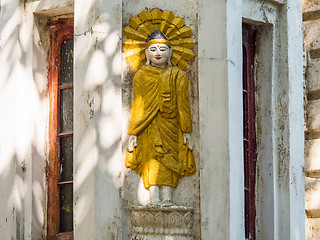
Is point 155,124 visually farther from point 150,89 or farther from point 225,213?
point 225,213

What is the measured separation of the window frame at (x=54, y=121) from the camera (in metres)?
9.67

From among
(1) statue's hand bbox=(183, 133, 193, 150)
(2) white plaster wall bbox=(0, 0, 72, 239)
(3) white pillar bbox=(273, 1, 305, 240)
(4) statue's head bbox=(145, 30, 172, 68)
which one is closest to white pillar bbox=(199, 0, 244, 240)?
(1) statue's hand bbox=(183, 133, 193, 150)

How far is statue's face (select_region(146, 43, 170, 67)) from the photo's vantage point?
931cm

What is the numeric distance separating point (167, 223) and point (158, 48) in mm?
1716

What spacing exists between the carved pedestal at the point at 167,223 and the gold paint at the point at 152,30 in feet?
4.67

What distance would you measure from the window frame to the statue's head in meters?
0.97

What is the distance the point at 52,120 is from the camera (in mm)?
9836

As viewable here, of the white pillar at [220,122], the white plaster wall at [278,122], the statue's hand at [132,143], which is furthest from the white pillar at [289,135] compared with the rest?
the statue's hand at [132,143]

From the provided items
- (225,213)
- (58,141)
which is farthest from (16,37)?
(225,213)

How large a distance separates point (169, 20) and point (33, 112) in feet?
5.62

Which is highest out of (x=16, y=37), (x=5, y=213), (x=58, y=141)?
(x=16, y=37)

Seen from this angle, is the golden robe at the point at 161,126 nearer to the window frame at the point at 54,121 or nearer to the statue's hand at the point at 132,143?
the statue's hand at the point at 132,143

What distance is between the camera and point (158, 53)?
30.6ft

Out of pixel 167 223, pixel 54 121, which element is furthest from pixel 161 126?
pixel 54 121
